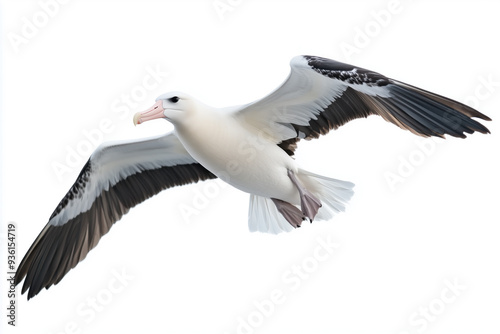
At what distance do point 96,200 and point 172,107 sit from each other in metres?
1.85

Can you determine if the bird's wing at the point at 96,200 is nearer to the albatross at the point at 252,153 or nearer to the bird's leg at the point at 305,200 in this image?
the albatross at the point at 252,153

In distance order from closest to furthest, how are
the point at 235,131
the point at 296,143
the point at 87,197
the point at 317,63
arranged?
1. the point at 317,63
2. the point at 235,131
3. the point at 296,143
4. the point at 87,197

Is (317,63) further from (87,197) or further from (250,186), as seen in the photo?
(87,197)

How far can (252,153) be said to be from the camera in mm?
7297

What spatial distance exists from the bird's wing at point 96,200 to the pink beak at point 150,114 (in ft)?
3.59

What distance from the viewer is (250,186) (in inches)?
293

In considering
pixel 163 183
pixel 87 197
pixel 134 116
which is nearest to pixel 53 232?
pixel 87 197

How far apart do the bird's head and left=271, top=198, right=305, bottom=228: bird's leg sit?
4.93 ft

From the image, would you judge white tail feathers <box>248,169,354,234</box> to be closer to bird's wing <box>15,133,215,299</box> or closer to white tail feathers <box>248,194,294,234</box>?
white tail feathers <box>248,194,294,234</box>

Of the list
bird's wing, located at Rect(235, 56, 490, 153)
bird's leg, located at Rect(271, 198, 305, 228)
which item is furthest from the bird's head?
bird's leg, located at Rect(271, 198, 305, 228)

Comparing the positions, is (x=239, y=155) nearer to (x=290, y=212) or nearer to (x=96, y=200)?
(x=290, y=212)

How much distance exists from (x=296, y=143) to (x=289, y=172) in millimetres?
383

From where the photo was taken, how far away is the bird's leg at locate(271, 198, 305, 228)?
8016mm

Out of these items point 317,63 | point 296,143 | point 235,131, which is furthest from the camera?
point 296,143
